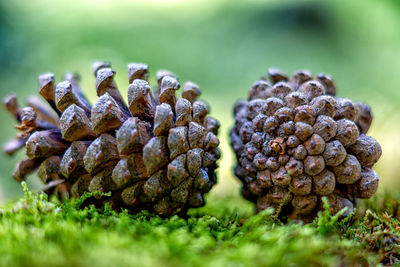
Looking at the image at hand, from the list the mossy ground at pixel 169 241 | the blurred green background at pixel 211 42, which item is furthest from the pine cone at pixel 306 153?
the blurred green background at pixel 211 42

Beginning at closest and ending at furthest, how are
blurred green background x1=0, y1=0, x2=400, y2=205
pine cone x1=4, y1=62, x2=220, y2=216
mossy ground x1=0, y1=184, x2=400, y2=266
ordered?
mossy ground x1=0, y1=184, x2=400, y2=266
pine cone x1=4, y1=62, x2=220, y2=216
blurred green background x1=0, y1=0, x2=400, y2=205

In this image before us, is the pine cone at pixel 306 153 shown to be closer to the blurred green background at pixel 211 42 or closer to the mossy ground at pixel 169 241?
the mossy ground at pixel 169 241

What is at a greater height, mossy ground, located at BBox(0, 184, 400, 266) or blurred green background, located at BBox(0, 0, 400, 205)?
blurred green background, located at BBox(0, 0, 400, 205)

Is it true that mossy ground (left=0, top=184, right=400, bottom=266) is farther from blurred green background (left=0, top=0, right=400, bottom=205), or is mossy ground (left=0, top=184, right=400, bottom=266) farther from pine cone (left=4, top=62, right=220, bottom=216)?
blurred green background (left=0, top=0, right=400, bottom=205)

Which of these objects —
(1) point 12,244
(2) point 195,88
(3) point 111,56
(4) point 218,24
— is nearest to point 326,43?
(4) point 218,24

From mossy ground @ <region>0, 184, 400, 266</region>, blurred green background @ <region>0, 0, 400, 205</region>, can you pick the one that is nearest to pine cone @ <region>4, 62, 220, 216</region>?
mossy ground @ <region>0, 184, 400, 266</region>

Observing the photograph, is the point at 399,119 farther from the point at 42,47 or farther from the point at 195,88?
the point at 42,47

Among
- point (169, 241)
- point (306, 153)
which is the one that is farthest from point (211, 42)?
point (169, 241)
